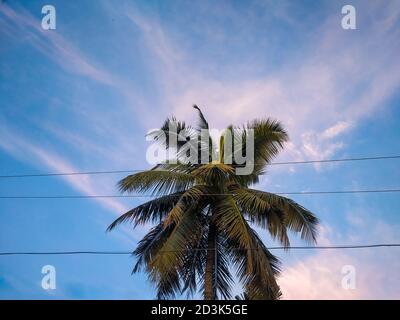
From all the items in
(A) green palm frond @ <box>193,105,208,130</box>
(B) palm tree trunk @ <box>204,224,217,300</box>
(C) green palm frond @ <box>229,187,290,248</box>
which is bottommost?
(B) palm tree trunk @ <box>204,224,217,300</box>

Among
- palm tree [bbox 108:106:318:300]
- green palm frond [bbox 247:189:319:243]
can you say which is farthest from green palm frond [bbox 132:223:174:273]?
green palm frond [bbox 247:189:319:243]

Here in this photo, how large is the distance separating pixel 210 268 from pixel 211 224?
1303 millimetres

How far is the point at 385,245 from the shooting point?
12062 mm

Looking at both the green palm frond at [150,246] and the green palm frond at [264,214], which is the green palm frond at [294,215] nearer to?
the green palm frond at [264,214]

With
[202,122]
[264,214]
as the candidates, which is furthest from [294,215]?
[202,122]

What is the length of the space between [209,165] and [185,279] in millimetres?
3311

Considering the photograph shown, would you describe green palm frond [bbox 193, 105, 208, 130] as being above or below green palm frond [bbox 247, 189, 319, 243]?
above

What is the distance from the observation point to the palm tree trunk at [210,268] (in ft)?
47.4

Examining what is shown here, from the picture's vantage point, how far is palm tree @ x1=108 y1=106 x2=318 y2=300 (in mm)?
14281

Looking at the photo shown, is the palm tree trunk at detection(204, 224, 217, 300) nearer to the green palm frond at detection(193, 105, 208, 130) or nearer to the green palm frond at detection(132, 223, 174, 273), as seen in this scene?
the green palm frond at detection(132, 223, 174, 273)

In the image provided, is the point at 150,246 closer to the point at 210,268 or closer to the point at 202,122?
the point at 210,268
